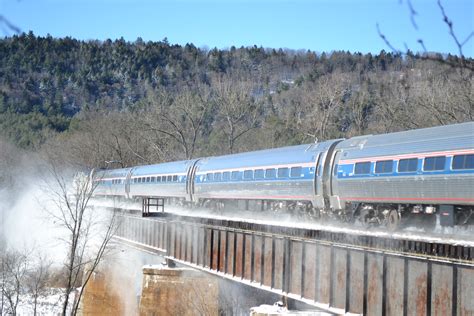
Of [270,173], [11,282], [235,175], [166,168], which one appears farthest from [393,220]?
[11,282]

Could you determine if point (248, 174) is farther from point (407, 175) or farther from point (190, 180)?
point (407, 175)

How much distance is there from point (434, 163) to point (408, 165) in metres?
Result: 1.13

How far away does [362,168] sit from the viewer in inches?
824

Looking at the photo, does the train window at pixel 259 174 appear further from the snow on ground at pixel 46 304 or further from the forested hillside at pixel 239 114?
the snow on ground at pixel 46 304

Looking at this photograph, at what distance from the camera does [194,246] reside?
26000 millimetres

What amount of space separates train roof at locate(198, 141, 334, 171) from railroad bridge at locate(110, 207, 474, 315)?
389 centimetres

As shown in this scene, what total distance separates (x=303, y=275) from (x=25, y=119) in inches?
4485

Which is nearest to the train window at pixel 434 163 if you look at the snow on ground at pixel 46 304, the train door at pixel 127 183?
the snow on ground at pixel 46 304

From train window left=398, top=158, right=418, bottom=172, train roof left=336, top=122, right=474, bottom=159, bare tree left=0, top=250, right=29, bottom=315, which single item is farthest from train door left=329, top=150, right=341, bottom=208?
bare tree left=0, top=250, right=29, bottom=315

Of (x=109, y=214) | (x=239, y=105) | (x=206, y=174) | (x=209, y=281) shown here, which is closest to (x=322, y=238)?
(x=209, y=281)

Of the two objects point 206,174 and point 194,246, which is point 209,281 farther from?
point 206,174

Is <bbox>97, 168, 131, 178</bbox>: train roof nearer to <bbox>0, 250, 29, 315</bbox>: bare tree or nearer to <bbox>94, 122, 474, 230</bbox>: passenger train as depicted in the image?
<bbox>0, 250, 29, 315</bbox>: bare tree

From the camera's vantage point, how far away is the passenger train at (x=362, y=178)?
17219 millimetres

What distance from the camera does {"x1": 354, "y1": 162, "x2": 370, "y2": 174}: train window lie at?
20.7 meters
